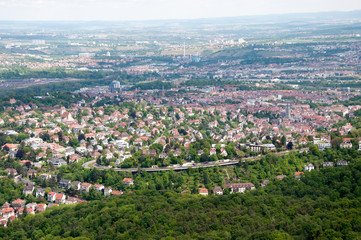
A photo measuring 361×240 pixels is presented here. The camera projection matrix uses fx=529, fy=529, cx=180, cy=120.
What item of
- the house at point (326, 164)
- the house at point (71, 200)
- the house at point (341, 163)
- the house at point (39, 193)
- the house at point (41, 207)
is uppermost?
the house at point (341, 163)

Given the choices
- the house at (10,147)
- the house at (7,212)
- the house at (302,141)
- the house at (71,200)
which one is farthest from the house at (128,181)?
the house at (302,141)

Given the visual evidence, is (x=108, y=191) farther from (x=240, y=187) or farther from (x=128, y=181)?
(x=240, y=187)

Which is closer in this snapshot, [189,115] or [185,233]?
[185,233]

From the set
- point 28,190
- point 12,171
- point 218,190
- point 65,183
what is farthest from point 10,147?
point 218,190

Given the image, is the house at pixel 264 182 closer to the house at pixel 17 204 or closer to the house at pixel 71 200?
Result: the house at pixel 71 200

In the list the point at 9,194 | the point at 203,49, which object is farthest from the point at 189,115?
the point at 203,49

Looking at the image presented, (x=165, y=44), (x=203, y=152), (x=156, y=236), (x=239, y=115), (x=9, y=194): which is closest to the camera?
(x=156, y=236)

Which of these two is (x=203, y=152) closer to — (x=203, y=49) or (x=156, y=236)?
(x=156, y=236)
